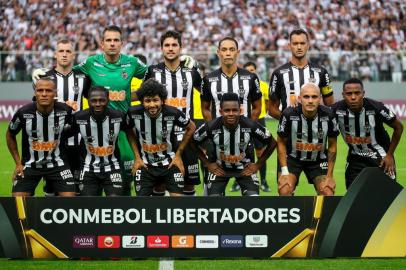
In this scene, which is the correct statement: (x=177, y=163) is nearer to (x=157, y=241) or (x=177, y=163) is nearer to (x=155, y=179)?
(x=155, y=179)

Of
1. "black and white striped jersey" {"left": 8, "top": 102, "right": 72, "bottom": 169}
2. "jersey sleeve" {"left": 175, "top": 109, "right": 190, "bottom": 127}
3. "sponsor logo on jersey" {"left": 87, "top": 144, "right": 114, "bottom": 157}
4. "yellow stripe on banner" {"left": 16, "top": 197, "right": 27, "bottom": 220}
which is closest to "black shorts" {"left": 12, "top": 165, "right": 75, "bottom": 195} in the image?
"black and white striped jersey" {"left": 8, "top": 102, "right": 72, "bottom": 169}

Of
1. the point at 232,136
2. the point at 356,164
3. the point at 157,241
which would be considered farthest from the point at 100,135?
the point at 356,164

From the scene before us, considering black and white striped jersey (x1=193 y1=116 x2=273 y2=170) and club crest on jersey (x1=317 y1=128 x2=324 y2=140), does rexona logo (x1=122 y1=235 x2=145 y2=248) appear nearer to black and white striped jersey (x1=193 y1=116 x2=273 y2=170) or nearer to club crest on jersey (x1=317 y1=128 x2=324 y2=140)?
black and white striped jersey (x1=193 y1=116 x2=273 y2=170)

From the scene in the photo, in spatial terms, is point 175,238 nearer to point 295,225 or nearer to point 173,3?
point 295,225

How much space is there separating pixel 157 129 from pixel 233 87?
1.15 m

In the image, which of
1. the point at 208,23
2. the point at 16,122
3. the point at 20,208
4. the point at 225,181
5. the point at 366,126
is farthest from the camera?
the point at 208,23

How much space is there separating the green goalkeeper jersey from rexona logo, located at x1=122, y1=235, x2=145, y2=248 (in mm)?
2541

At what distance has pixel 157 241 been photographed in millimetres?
6777

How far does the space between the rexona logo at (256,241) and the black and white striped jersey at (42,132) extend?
2.48 m

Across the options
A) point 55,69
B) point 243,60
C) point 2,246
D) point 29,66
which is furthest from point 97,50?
point 2,246

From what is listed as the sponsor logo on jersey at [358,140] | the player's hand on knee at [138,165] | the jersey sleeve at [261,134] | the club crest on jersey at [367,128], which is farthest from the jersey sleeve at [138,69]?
the club crest on jersey at [367,128]

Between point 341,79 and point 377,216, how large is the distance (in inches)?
687

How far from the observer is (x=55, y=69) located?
9438 millimetres

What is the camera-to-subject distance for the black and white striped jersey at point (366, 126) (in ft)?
28.8
